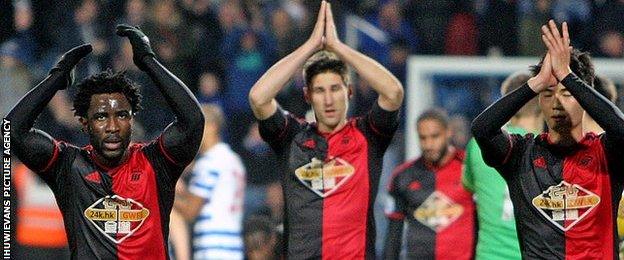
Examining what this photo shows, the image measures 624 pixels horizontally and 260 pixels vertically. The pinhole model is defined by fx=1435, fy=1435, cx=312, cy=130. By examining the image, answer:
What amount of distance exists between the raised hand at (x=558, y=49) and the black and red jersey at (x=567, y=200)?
1.30 feet

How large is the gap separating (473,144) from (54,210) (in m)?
5.18

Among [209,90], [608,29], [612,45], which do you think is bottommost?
[209,90]

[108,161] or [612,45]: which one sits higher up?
[612,45]

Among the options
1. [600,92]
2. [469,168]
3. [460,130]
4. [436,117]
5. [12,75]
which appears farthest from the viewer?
[12,75]

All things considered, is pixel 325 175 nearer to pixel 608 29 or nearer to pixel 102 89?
pixel 102 89

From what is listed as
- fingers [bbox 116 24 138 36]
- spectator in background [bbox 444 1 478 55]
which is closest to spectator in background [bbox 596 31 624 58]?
spectator in background [bbox 444 1 478 55]

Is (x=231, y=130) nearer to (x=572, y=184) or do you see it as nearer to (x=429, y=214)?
(x=429, y=214)

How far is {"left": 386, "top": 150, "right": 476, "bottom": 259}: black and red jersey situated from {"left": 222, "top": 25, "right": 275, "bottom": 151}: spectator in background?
3986mm

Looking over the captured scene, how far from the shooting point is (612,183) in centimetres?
643

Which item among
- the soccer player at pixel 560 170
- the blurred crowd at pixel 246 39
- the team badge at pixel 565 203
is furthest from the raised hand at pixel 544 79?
the blurred crowd at pixel 246 39

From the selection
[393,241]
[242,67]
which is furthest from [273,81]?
[242,67]

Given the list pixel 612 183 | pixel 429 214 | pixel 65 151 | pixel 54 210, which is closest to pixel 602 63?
pixel 429 214

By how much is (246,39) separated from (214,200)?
8.81 feet

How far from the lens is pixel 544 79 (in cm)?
628
